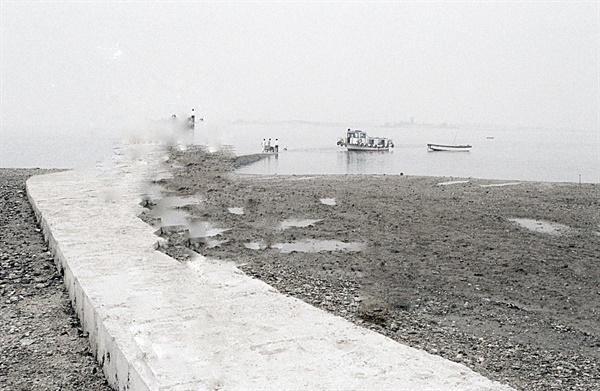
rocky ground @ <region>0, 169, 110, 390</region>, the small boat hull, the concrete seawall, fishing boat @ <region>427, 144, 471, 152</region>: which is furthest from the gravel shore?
fishing boat @ <region>427, 144, 471, 152</region>

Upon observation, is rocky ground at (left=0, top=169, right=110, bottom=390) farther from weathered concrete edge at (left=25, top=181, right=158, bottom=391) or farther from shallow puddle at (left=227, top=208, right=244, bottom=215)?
shallow puddle at (left=227, top=208, right=244, bottom=215)

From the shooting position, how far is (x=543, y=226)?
388 inches

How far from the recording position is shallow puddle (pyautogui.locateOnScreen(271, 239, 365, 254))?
7848 millimetres

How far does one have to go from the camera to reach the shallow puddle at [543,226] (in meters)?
9.51

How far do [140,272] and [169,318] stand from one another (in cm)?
133

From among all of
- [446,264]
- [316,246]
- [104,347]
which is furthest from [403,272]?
[104,347]

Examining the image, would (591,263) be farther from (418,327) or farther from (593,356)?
(418,327)

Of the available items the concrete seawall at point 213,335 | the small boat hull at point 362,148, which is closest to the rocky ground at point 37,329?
the concrete seawall at point 213,335

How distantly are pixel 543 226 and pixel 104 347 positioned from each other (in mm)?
8206

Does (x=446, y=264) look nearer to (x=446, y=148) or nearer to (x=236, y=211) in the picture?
(x=236, y=211)

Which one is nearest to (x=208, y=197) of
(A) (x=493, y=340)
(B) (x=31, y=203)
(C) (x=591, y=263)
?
(B) (x=31, y=203)

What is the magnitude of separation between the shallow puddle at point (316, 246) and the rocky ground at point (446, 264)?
0.10 feet

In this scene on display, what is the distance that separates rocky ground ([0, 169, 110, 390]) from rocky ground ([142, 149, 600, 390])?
5.36ft

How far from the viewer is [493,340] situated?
15.4 feet
